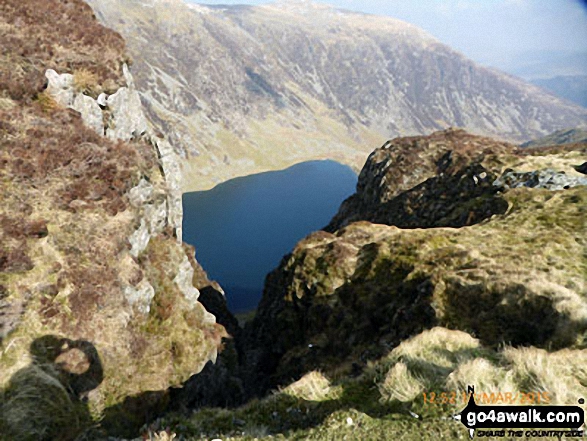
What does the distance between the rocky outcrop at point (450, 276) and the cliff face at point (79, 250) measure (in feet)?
37.9

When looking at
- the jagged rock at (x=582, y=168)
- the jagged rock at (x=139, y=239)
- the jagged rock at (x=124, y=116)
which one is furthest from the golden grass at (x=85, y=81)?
the jagged rock at (x=582, y=168)

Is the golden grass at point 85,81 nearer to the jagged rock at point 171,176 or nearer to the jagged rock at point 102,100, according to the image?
the jagged rock at point 102,100

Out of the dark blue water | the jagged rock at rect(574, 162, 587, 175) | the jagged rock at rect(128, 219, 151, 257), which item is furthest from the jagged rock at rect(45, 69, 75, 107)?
the dark blue water

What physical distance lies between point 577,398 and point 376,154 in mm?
79675

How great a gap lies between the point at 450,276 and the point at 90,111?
3924cm

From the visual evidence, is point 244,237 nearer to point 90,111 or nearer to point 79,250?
point 90,111

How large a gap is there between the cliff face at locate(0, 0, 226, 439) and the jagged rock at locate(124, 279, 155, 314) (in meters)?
0.16

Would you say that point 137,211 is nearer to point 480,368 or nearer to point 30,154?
point 30,154

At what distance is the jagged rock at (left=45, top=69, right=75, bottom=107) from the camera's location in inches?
1284

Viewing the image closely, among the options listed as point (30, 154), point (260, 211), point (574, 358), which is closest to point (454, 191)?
point (574, 358)

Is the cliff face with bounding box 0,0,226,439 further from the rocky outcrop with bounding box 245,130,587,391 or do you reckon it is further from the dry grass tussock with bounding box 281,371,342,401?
the dry grass tussock with bounding box 281,371,342,401

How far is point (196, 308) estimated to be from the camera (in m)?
42.8

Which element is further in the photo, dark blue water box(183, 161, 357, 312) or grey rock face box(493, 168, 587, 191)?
dark blue water box(183, 161, 357, 312)

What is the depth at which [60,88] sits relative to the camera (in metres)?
33.2
